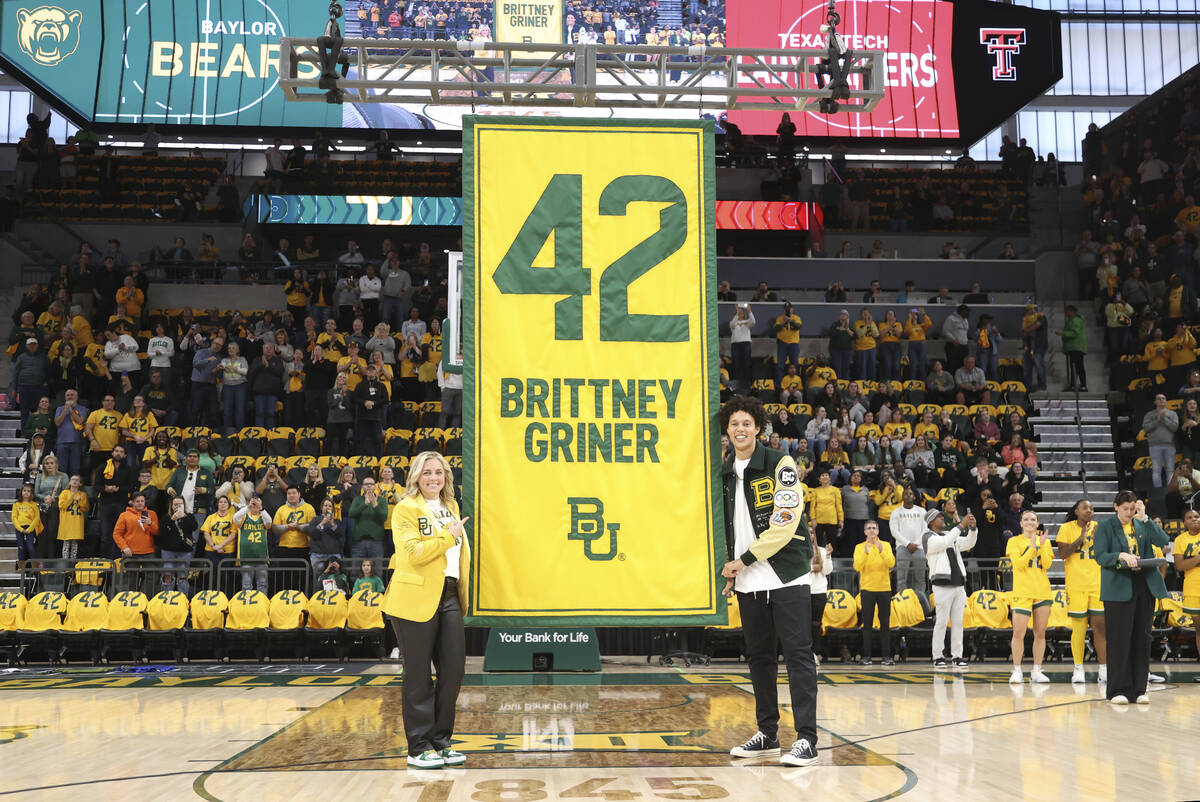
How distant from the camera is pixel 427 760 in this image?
6164 mm

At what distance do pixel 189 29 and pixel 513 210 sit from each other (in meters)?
23.7

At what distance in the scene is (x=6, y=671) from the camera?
13562mm

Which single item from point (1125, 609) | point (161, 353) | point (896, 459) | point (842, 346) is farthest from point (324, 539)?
point (842, 346)

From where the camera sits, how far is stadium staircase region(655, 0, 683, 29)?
28.2m

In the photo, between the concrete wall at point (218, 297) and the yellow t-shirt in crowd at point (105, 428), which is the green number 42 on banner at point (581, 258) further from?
the concrete wall at point (218, 297)

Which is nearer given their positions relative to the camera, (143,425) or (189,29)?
(143,425)

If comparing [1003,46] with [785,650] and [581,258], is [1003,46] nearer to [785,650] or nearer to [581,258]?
[581,258]

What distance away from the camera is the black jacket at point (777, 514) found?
664 cm

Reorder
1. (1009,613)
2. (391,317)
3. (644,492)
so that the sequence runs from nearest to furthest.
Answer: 1. (644,492)
2. (1009,613)
3. (391,317)

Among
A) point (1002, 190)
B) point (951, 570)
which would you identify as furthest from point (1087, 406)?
point (951, 570)

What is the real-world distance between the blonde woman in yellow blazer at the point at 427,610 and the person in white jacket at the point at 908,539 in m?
10.6

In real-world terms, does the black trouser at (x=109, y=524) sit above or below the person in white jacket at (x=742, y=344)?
below

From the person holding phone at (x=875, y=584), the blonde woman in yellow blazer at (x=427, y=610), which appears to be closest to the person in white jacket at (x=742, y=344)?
the person holding phone at (x=875, y=584)

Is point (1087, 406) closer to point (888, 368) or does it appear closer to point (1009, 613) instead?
point (888, 368)
